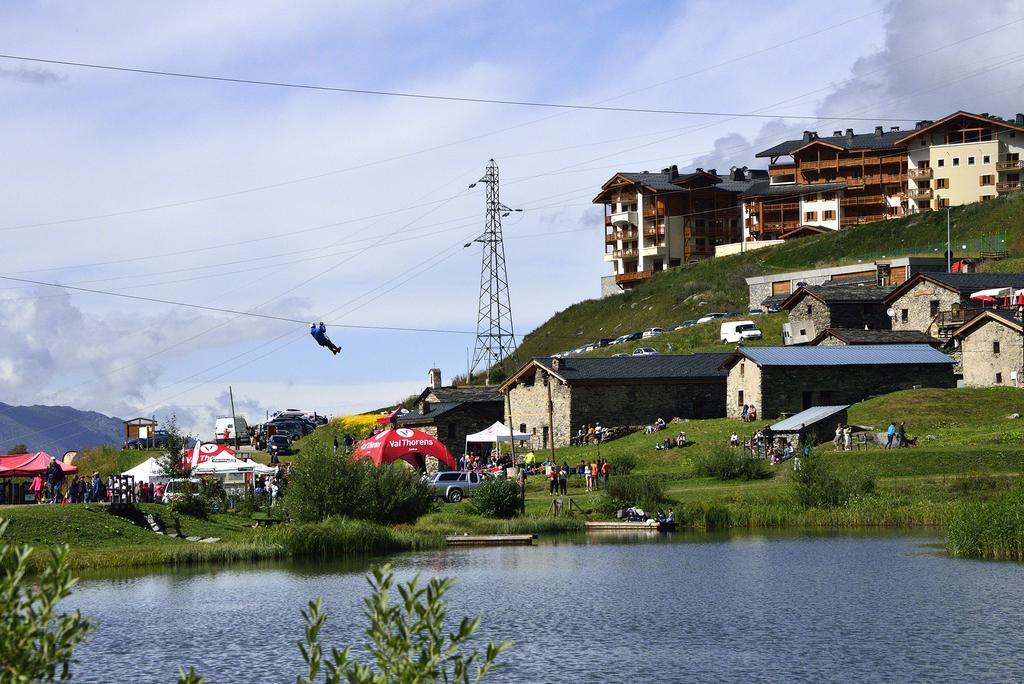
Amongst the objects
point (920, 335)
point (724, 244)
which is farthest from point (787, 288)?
point (724, 244)

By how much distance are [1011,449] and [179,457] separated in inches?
1476

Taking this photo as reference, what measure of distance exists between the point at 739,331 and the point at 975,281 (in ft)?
63.3

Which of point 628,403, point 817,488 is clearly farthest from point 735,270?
point 817,488

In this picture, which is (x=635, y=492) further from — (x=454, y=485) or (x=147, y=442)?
(x=147, y=442)

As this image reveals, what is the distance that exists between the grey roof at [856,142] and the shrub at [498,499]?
9281 centimetres

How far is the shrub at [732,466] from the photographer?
200 ft

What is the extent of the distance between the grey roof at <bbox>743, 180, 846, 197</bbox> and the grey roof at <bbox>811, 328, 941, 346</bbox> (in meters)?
55.4

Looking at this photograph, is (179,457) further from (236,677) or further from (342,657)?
(342,657)

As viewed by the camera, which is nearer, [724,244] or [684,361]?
[684,361]

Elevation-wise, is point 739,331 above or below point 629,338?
below

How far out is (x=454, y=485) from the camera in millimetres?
64562

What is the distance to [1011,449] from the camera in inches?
2244

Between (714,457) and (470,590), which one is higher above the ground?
(714,457)

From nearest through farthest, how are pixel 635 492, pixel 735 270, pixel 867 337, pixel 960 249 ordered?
1. pixel 635 492
2. pixel 867 337
3. pixel 960 249
4. pixel 735 270
